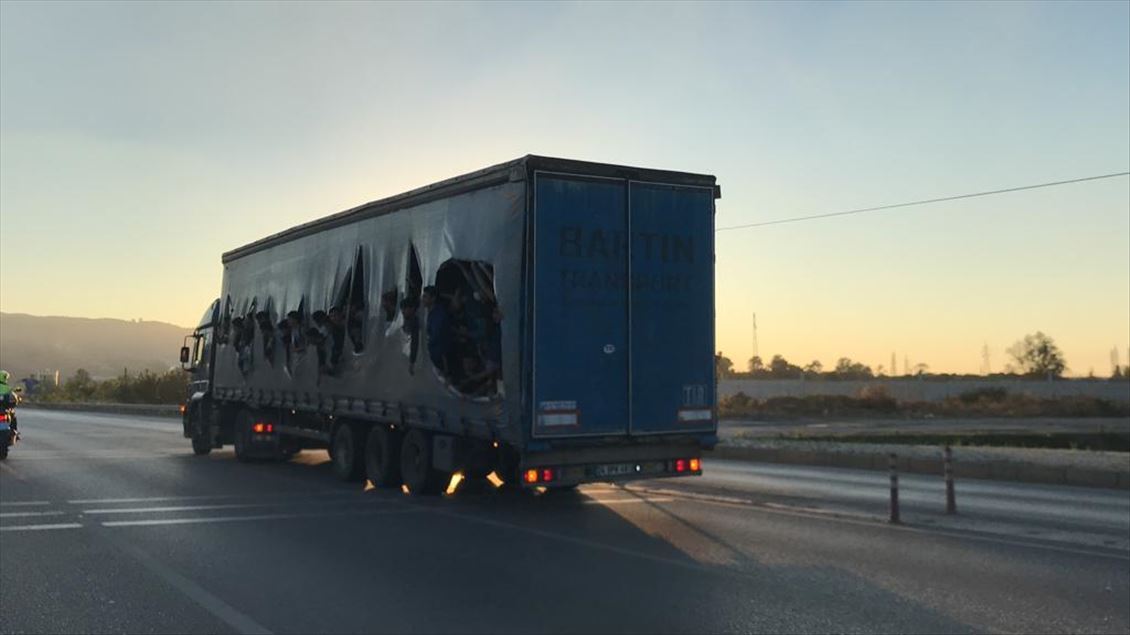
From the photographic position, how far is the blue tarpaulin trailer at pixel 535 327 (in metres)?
11.1

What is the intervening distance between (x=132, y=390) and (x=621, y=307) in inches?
2624

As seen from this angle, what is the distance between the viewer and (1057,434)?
3794 centimetres

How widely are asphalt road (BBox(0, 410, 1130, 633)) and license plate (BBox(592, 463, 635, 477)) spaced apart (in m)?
0.59

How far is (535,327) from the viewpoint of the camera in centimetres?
1101

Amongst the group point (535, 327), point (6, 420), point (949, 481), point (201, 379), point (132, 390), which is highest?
point (132, 390)

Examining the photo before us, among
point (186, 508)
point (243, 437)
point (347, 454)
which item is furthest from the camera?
point (243, 437)

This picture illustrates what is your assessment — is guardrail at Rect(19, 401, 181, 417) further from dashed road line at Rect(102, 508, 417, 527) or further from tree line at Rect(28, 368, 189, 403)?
dashed road line at Rect(102, 508, 417, 527)

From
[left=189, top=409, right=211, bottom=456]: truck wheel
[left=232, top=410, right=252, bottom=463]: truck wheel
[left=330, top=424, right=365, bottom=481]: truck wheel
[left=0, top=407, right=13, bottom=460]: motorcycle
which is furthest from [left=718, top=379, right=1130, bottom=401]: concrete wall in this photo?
[left=330, top=424, right=365, bottom=481]: truck wheel

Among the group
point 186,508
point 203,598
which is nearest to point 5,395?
point 186,508

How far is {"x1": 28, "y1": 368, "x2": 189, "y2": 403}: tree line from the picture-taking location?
67.0 meters

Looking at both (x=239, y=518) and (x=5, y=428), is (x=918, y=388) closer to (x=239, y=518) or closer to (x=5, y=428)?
(x=5, y=428)

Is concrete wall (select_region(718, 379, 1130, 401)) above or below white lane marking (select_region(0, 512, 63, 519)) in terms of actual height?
above

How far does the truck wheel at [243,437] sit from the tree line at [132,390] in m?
43.6

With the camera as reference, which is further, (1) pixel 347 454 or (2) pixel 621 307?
(1) pixel 347 454
